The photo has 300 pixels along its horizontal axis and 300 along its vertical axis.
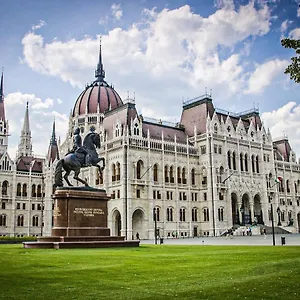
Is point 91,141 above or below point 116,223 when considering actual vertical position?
above

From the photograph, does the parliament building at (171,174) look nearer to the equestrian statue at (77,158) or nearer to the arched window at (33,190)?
the arched window at (33,190)

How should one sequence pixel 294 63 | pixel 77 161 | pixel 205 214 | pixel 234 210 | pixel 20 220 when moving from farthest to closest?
1. pixel 20 220
2. pixel 234 210
3. pixel 205 214
4. pixel 77 161
5. pixel 294 63

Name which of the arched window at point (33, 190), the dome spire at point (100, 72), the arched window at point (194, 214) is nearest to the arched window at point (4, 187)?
the arched window at point (33, 190)

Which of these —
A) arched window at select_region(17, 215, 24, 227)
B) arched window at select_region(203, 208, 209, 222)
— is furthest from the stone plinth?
arched window at select_region(17, 215, 24, 227)

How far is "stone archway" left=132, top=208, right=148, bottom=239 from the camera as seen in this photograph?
76.4m

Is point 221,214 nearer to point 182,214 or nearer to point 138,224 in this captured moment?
point 182,214

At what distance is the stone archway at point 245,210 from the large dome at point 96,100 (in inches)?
1394

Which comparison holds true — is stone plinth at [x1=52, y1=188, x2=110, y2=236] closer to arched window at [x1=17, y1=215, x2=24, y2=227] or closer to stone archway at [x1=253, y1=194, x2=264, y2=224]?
stone archway at [x1=253, y1=194, x2=264, y2=224]

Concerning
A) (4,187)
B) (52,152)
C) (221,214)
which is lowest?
(221,214)

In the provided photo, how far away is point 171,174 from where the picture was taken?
82.4 m

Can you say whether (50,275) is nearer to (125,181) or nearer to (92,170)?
(125,181)

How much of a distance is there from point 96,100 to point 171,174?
93.3 feet

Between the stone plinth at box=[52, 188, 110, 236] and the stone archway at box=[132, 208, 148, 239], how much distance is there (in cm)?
4113

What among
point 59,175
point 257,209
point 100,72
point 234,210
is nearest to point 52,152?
point 100,72
